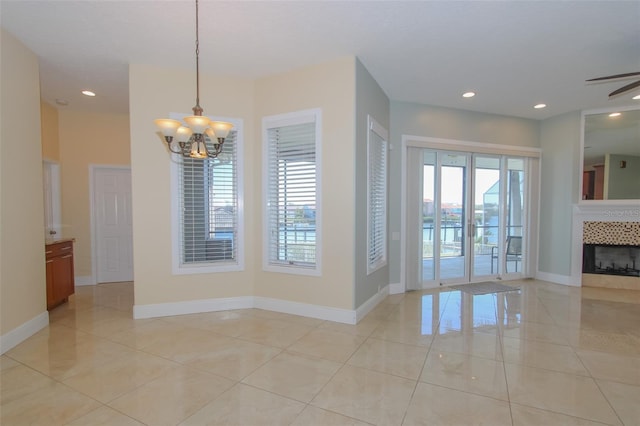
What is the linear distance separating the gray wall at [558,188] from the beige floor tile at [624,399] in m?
3.81

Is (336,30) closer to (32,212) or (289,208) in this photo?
(289,208)

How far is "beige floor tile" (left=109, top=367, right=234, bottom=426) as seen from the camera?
80.1 inches

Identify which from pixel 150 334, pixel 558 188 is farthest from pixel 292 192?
pixel 558 188

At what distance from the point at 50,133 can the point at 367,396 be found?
6.27m

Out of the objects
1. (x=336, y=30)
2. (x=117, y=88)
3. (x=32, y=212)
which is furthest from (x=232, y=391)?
(x=117, y=88)

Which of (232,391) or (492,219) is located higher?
(492,219)

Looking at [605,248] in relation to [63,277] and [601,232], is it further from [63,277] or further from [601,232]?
[63,277]

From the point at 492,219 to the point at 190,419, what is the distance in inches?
225

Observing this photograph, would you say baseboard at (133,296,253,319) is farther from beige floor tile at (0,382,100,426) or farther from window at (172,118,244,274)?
beige floor tile at (0,382,100,426)

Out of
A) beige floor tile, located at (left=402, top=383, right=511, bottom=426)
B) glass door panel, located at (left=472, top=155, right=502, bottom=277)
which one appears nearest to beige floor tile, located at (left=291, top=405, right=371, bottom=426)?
beige floor tile, located at (left=402, top=383, right=511, bottom=426)

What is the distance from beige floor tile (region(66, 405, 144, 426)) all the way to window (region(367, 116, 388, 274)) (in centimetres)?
284

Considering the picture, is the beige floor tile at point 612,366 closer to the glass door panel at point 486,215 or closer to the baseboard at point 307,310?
the baseboard at point 307,310

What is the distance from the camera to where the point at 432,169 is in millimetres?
5352

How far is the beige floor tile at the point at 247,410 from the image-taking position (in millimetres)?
1980
